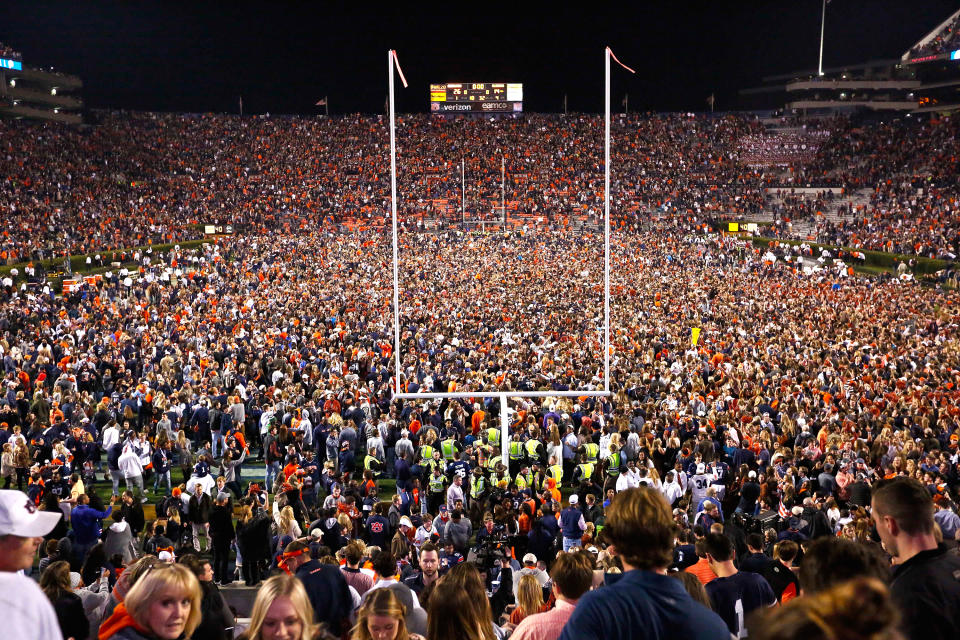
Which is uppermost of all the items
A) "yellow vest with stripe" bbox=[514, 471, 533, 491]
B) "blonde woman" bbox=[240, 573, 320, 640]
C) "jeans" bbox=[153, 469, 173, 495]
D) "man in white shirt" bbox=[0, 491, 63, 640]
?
"man in white shirt" bbox=[0, 491, 63, 640]

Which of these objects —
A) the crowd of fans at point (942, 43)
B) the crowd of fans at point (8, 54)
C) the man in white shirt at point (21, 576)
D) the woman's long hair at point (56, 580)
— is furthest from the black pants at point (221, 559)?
the crowd of fans at point (942, 43)

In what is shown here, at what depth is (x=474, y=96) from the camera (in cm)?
5472

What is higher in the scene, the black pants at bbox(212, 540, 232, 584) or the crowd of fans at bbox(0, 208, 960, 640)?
the crowd of fans at bbox(0, 208, 960, 640)

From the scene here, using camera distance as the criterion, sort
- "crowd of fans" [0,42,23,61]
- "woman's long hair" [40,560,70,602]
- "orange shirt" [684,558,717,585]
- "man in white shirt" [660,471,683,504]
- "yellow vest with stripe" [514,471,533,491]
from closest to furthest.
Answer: "woman's long hair" [40,560,70,602] → "orange shirt" [684,558,717,585] → "man in white shirt" [660,471,683,504] → "yellow vest with stripe" [514,471,533,491] → "crowd of fans" [0,42,23,61]

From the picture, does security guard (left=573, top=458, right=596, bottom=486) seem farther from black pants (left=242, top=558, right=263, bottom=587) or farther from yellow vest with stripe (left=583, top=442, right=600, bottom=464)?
black pants (left=242, top=558, right=263, bottom=587)

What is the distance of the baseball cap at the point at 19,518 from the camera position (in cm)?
241

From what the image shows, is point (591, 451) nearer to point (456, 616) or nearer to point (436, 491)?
point (436, 491)

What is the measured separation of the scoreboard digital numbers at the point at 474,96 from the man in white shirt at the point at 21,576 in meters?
54.2

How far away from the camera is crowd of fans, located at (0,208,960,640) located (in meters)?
3.12

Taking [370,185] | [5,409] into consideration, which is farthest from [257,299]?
[370,185]

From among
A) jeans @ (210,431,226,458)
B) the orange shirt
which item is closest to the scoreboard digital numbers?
jeans @ (210,431,226,458)

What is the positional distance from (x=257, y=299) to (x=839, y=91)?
46446 mm

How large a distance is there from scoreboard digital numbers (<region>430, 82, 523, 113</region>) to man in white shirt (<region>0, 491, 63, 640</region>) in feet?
178

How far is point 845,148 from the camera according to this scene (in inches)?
1779
